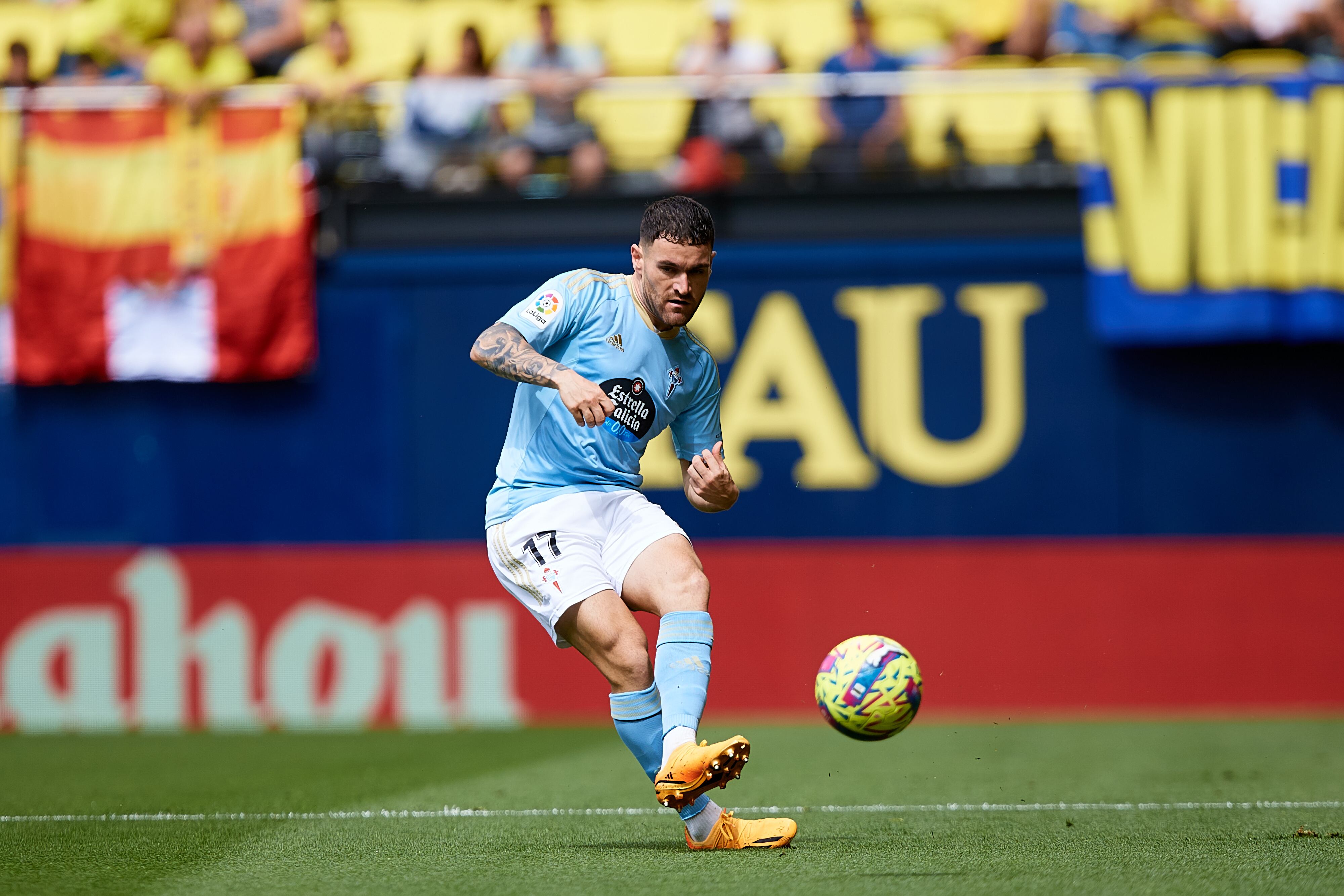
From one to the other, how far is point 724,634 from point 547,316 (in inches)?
275

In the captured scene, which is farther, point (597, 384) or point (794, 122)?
point (794, 122)

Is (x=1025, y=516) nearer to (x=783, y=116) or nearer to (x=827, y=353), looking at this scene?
(x=827, y=353)

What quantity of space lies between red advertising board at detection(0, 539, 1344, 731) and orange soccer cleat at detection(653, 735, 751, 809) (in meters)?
→ 7.04

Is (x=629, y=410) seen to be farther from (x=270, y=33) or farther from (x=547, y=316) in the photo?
(x=270, y=33)

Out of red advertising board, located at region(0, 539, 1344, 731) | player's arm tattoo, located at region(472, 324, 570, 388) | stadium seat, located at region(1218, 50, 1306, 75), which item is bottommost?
red advertising board, located at region(0, 539, 1344, 731)

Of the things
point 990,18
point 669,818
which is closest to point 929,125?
point 990,18

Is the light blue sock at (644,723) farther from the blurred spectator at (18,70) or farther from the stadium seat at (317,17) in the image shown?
the blurred spectator at (18,70)

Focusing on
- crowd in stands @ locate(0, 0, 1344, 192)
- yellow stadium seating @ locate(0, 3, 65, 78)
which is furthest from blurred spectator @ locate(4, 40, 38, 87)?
yellow stadium seating @ locate(0, 3, 65, 78)

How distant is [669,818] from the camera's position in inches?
260

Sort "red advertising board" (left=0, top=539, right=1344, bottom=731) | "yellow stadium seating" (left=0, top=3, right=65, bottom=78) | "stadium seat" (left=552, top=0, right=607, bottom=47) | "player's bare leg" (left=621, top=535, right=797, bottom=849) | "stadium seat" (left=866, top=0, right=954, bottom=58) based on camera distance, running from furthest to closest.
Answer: "stadium seat" (left=552, top=0, right=607, bottom=47) → "stadium seat" (left=866, top=0, right=954, bottom=58) → "yellow stadium seating" (left=0, top=3, right=65, bottom=78) → "red advertising board" (left=0, top=539, right=1344, bottom=731) → "player's bare leg" (left=621, top=535, right=797, bottom=849)

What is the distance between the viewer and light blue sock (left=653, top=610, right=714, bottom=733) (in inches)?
205

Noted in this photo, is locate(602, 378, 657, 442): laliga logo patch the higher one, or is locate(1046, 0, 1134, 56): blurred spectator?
locate(1046, 0, 1134, 56): blurred spectator

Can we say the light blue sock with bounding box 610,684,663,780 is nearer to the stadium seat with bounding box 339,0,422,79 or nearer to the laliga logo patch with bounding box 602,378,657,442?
the laliga logo patch with bounding box 602,378,657,442

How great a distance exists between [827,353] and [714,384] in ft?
23.1
